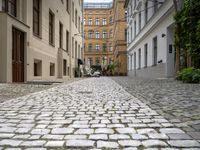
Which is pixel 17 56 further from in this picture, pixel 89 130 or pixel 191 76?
pixel 89 130

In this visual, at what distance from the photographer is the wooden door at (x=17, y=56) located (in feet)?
41.7

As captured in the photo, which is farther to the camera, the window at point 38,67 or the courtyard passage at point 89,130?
the window at point 38,67

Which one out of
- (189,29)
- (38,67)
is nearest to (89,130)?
(189,29)

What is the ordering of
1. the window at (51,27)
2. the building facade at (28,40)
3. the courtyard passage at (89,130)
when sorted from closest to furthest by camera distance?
the courtyard passage at (89,130)
the building facade at (28,40)
the window at (51,27)

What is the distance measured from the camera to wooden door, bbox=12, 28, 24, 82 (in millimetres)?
12713

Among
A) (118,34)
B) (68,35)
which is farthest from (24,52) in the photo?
(118,34)

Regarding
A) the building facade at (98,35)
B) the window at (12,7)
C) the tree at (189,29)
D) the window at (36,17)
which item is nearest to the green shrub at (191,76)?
the tree at (189,29)

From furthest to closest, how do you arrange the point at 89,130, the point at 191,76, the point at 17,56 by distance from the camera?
the point at 17,56
the point at 191,76
the point at 89,130

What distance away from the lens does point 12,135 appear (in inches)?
128

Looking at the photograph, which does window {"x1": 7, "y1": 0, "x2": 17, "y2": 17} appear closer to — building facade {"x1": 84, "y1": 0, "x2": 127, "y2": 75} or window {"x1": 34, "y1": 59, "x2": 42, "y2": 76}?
window {"x1": 34, "y1": 59, "x2": 42, "y2": 76}

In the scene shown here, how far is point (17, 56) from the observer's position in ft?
43.2

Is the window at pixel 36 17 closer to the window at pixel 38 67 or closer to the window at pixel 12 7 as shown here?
the window at pixel 38 67

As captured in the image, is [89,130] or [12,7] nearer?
[89,130]

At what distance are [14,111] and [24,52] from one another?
9233 millimetres
